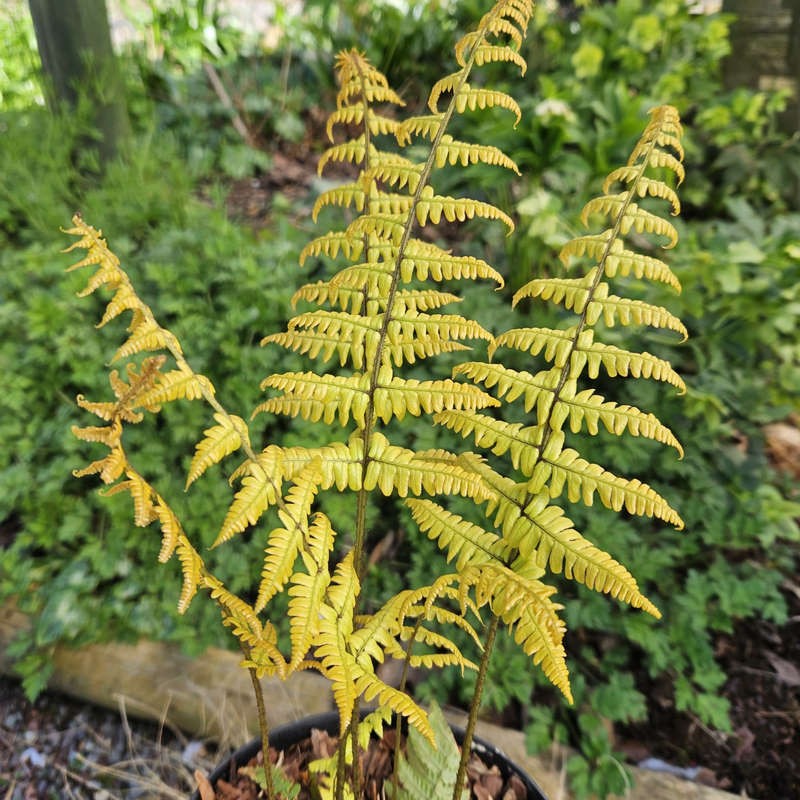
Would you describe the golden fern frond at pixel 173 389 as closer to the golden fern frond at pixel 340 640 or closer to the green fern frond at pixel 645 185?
the golden fern frond at pixel 340 640

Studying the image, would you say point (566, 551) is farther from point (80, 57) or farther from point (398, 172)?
point (80, 57)

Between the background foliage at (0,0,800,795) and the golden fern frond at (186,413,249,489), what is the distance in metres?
1.37

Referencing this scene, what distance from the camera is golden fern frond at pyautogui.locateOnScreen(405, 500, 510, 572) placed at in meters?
1.06

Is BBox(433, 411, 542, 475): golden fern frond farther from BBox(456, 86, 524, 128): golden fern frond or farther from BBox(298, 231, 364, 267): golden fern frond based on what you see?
BBox(456, 86, 524, 128): golden fern frond

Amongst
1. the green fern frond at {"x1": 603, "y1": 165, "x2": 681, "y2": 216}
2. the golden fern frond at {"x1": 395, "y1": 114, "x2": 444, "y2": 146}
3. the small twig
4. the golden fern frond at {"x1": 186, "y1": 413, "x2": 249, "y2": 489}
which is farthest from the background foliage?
the golden fern frond at {"x1": 186, "y1": 413, "x2": 249, "y2": 489}

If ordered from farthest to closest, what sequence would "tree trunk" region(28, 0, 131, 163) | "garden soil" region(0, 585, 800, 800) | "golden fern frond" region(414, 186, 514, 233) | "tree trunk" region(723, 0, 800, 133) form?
"tree trunk" region(723, 0, 800, 133) → "tree trunk" region(28, 0, 131, 163) → "garden soil" region(0, 585, 800, 800) → "golden fern frond" region(414, 186, 514, 233)

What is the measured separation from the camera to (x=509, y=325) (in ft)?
8.11

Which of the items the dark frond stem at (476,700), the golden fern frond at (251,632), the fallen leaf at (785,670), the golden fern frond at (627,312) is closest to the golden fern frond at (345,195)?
the golden fern frond at (627,312)

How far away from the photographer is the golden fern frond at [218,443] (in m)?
0.91

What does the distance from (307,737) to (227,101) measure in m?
3.99

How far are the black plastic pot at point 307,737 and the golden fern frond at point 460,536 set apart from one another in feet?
2.15

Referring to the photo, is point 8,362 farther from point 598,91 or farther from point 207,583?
point 598,91

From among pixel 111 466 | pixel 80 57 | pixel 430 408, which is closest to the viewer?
pixel 111 466

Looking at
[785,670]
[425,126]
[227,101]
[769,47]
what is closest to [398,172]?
[425,126]
